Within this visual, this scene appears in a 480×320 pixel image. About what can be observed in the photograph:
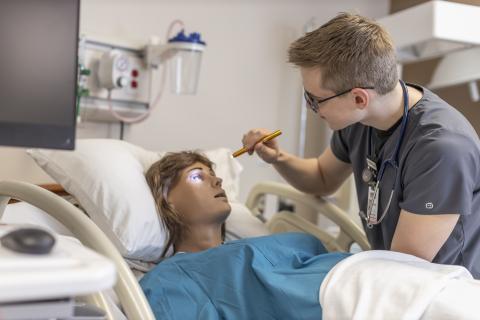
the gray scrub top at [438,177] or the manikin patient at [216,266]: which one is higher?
the gray scrub top at [438,177]

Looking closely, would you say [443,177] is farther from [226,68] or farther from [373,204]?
[226,68]

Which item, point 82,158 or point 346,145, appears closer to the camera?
point 82,158

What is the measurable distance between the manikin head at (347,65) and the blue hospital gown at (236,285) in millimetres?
409

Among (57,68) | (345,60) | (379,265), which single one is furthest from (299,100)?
(57,68)

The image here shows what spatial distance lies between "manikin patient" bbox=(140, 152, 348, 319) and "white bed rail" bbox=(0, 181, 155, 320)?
0.36 metres

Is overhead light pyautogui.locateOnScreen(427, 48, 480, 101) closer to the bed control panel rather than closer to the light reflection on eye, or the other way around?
the light reflection on eye

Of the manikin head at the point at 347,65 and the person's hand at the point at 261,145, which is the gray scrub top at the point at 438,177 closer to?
the manikin head at the point at 347,65

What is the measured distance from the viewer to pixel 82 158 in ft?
5.73

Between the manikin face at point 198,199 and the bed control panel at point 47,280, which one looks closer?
the bed control panel at point 47,280

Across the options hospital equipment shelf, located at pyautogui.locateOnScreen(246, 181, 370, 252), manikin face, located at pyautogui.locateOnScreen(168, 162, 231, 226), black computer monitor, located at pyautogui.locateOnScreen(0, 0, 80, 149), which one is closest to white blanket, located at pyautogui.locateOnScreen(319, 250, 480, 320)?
black computer monitor, located at pyautogui.locateOnScreen(0, 0, 80, 149)

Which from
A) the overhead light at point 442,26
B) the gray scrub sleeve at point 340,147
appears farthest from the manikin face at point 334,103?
the overhead light at point 442,26

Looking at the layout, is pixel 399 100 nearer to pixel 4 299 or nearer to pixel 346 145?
pixel 346 145

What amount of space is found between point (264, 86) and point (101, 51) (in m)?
0.89

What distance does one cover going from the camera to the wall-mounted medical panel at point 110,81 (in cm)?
224
